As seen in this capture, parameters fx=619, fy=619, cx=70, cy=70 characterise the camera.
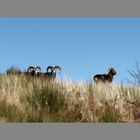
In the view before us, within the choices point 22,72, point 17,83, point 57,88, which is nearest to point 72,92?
point 57,88

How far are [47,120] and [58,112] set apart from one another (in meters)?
0.46

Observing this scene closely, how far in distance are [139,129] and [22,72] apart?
587cm

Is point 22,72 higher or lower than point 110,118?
higher

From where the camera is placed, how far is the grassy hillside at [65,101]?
13336 mm

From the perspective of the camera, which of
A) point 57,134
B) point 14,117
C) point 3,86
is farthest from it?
point 3,86

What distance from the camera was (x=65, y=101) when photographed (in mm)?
13922

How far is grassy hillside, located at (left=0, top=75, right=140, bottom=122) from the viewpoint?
43.8 feet

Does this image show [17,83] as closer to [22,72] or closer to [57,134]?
[22,72]

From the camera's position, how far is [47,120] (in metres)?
13.2

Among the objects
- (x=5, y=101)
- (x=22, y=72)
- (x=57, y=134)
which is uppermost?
(x=22, y=72)

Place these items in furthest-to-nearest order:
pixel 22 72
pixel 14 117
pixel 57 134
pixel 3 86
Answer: pixel 22 72 < pixel 3 86 < pixel 14 117 < pixel 57 134

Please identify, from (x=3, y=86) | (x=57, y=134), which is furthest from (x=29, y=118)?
(x=57, y=134)

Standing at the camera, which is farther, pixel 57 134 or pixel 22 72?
pixel 22 72

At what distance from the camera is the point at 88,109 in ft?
44.6
